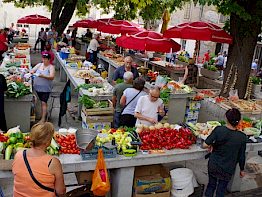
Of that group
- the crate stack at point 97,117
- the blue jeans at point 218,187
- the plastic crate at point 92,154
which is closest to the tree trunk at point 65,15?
the crate stack at point 97,117

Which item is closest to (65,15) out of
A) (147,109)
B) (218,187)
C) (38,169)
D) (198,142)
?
(147,109)

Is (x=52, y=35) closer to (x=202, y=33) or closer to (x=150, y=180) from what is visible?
(x=202, y=33)

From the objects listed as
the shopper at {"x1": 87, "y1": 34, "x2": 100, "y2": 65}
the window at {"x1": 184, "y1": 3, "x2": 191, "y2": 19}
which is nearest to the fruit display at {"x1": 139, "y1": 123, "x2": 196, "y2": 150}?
the shopper at {"x1": 87, "y1": 34, "x2": 100, "y2": 65}

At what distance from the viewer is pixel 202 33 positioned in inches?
398

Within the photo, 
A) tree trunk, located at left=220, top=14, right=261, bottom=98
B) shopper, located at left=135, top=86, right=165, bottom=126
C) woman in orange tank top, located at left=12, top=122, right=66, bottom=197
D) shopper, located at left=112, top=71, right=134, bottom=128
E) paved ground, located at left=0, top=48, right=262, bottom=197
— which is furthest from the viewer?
tree trunk, located at left=220, top=14, right=261, bottom=98

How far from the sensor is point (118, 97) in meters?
6.95

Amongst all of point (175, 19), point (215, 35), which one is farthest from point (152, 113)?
point (175, 19)

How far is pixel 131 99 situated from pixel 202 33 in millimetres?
4902

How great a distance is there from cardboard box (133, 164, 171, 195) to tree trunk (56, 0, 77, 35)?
16.5 m

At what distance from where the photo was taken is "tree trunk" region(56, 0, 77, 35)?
771 inches

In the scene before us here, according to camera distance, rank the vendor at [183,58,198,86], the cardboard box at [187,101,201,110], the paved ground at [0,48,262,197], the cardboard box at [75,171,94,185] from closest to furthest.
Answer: the cardboard box at [75,171,94,185] < the paved ground at [0,48,262,197] < the cardboard box at [187,101,201,110] < the vendor at [183,58,198,86]

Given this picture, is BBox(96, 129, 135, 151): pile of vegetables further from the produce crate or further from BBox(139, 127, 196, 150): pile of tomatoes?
the produce crate

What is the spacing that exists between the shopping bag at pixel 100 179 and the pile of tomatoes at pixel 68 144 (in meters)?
0.52

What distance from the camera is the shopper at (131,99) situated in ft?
21.1
